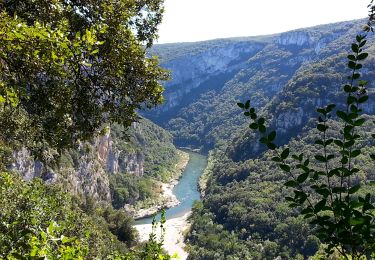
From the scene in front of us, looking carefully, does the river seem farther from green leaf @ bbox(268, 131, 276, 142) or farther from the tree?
green leaf @ bbox(268, 131, 276, 142)

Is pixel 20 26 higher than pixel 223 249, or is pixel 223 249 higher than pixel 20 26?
pixel 20 26

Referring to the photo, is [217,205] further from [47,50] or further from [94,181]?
[47,50]

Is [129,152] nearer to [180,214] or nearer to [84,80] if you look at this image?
[180,214]

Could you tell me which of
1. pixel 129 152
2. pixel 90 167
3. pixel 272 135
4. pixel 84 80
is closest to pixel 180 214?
pixel 90 167

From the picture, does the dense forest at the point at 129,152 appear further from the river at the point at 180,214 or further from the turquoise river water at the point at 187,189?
the turquoise river water at the point at 187,189

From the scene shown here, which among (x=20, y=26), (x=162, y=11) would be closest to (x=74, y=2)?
(x=162, y=11)

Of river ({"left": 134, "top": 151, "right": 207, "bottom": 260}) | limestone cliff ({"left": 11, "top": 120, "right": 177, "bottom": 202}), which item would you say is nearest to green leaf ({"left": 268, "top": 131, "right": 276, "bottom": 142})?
limestone cliff ({"left": 11, "top": 120, "right": 177, "bottom": 202})

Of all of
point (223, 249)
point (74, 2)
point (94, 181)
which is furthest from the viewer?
point (94, 181)
